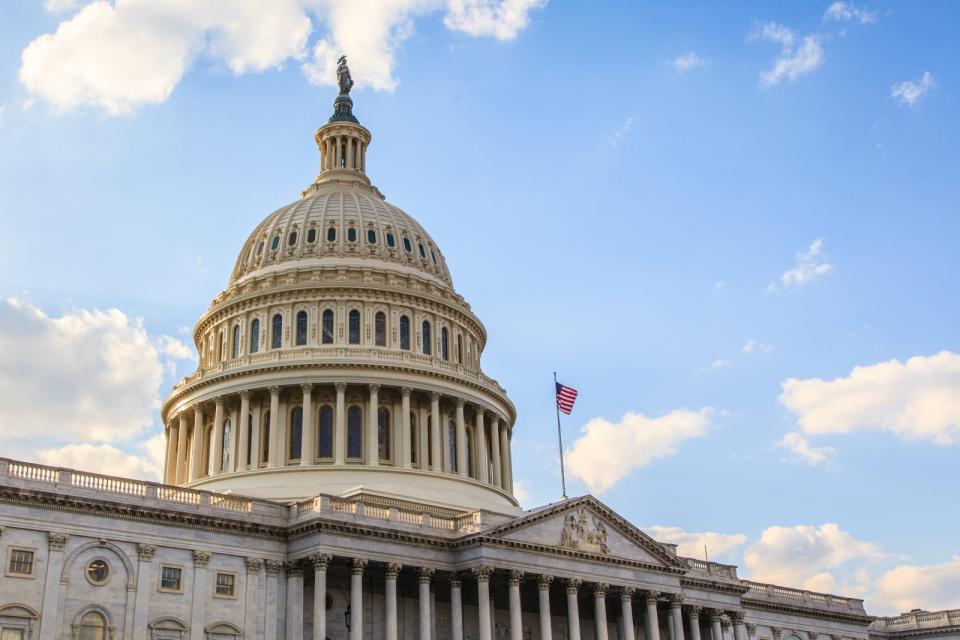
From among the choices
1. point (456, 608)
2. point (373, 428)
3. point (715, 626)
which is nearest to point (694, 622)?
point (715, 626)

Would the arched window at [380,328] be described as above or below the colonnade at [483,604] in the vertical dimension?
above

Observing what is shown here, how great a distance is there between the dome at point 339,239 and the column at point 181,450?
38.0ft

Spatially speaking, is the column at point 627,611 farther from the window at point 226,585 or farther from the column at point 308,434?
the window at point 226,585

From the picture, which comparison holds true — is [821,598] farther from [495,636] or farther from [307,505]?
[307,505]

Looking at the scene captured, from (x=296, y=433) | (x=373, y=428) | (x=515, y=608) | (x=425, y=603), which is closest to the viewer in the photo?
(x=425, y=603)

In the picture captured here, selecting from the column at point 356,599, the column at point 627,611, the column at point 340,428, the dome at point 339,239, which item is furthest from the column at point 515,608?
the dome at point 339,239

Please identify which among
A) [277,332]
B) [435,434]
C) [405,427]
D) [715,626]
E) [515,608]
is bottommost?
[515,608]

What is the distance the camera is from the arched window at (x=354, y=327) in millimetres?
85375

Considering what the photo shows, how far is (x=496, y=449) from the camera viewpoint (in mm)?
88688

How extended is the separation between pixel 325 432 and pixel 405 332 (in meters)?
10.8

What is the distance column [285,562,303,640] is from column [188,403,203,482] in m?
24.2

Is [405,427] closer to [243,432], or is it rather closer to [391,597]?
[243,432]

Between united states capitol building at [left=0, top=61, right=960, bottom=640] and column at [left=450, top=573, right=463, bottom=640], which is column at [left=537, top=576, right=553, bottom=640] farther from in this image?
column at [left=450, top=573, right=463, bottom=640]

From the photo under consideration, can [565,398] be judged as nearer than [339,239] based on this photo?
Yes
